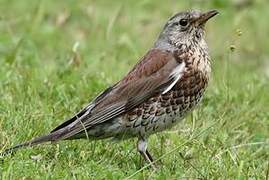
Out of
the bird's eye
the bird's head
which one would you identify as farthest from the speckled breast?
the bird's eye

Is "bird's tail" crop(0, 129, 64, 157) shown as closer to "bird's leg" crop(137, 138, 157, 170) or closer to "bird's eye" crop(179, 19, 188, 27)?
"bird's leg" crop(137, 138, 157, 170)

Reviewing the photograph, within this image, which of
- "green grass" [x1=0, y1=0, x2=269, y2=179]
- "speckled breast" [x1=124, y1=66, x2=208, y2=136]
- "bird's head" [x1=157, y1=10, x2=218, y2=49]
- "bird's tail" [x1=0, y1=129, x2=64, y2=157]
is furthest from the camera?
"bird's head" [x1=157, y1=10, x2=218, y2=49]

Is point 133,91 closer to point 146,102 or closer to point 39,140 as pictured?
point 146,102

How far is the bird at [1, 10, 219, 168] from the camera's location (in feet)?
24.2

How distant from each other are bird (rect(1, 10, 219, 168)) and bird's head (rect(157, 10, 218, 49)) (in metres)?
0.15

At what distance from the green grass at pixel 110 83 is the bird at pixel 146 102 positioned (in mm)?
151

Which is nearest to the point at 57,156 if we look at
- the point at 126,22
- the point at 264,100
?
the point at 264,100

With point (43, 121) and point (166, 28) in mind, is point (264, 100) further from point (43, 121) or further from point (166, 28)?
point (43, 121)

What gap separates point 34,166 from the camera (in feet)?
22.1

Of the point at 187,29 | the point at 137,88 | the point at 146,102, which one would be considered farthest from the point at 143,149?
the point at 187,29

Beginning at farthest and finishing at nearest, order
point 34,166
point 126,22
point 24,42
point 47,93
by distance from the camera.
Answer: point 126,22 → point 24,42 → point 47,93 → point 34,166

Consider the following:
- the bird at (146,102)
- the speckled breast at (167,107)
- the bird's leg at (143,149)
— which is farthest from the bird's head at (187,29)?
the bird's leg at (143,149)

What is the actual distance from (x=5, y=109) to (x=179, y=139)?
1.37 m

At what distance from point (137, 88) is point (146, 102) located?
0.13 meters
